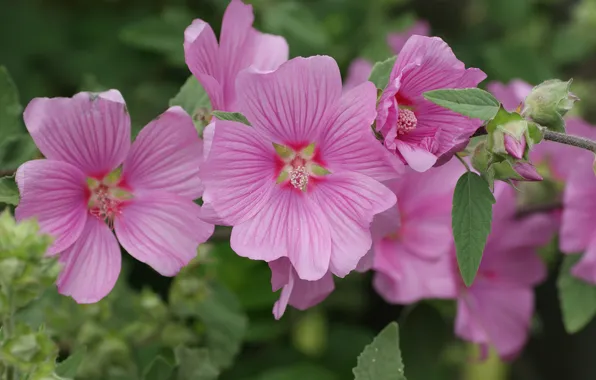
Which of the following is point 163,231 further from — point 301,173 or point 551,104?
point 551,104

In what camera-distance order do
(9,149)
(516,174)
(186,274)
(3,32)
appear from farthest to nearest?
(3,32), (186,274), (9,149), (516,174)

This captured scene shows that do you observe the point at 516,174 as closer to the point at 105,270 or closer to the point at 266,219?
the point at 266,219

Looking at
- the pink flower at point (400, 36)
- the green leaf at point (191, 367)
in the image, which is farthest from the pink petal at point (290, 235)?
the pink flower at point (400, 36)

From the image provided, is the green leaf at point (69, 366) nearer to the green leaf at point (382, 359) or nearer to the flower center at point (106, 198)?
the flower center at point (106, 198)

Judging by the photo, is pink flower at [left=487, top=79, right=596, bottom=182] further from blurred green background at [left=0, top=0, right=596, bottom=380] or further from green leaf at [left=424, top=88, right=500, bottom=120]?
green leaf at [left=424, top=88, right=500, bottom=120]

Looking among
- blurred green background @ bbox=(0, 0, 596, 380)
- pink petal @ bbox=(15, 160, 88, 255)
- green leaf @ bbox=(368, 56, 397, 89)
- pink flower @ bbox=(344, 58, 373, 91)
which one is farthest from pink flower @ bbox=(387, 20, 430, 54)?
pink petal @ bbox=(15, 160, 88, 255)

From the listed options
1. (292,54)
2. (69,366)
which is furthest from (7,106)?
(292,54)

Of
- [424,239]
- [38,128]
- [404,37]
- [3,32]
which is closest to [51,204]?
[38,128]
